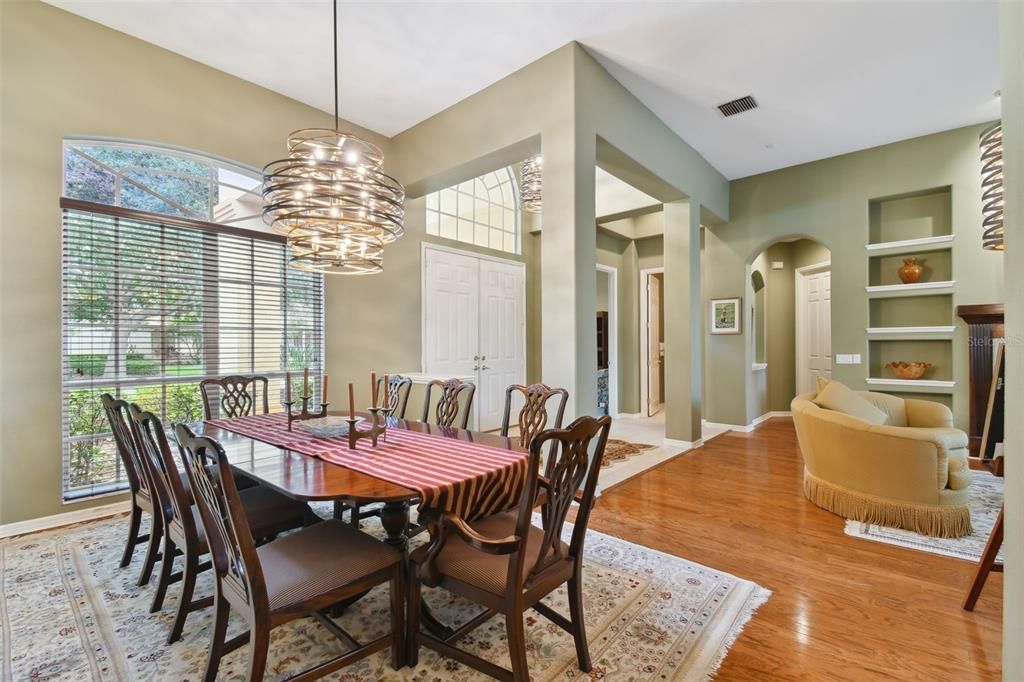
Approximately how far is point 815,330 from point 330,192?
7.87 m

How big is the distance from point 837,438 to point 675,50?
3163mm

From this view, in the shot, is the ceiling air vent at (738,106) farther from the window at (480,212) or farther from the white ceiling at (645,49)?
the window at (480,212)

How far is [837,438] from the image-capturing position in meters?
3.12

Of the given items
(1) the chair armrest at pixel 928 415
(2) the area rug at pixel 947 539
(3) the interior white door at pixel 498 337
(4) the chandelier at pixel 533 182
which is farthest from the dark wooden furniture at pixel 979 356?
(3) the interior white door at pixel 498 337

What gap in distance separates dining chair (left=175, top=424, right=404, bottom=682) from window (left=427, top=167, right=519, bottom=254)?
4360 mm

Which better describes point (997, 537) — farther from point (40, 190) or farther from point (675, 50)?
point (40, 190)

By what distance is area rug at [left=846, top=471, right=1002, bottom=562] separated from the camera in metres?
2.65

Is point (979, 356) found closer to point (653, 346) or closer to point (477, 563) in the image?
point (653, 346)

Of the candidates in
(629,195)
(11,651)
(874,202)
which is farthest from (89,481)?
(874,202)

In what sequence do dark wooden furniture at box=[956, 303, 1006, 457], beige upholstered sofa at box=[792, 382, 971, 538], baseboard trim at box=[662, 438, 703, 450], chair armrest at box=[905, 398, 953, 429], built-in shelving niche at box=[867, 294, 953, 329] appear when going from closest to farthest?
beige upholstered sofa at box=[792, 382, 971, 538]
chair armrest at box=[905, 398, 953, 429]
dark wooden furniture at box=[956, 303, 1006, 457]
built-in shelving niche at box=[867, 294, 953, 329]
baseboard trim at box=[662, 438, 703, 450]

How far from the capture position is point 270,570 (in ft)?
4.92

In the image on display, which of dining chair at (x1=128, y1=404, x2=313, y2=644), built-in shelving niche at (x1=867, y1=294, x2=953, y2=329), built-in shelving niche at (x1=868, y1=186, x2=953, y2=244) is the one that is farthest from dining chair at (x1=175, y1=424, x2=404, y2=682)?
built-in shelving niche at (x1=868, y1=186, x2=953, y2=244)

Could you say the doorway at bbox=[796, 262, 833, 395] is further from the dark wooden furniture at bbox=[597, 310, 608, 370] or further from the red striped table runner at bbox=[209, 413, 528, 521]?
the red striped table runner at bbox=[209, 413, 528, 521]

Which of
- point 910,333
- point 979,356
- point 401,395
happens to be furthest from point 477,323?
point 979,356
